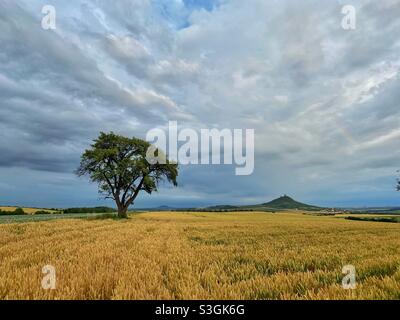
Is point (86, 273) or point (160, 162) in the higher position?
point (160, 162)

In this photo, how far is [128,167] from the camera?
38.0 metres

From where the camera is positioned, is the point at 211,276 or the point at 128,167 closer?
the point at 211,276

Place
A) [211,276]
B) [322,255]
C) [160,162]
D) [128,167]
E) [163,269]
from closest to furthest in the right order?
[211,276] < [163,269] < [322,255] < [128,167] < [160,162]

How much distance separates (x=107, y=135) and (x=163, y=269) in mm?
35184

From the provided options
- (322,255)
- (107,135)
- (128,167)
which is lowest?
(322,255)

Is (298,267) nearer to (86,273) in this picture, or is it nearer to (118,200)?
(86,273)

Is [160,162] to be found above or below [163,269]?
above

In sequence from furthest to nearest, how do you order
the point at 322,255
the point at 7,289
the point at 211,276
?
the point at 322,255, the point at 211,276, the point at 7,289

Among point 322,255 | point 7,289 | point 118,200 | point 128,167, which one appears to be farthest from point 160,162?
point 7,289

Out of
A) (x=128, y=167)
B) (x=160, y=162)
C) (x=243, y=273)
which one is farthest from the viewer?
(x=160, y=162)
